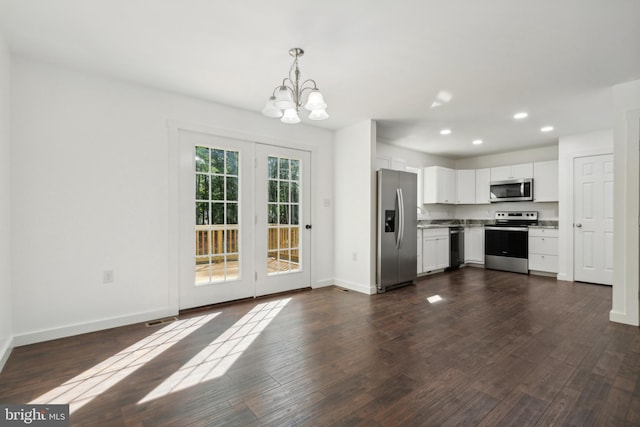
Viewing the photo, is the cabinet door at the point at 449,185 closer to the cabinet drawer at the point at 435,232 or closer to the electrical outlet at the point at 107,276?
the cabinet drawer at the point at 435,232

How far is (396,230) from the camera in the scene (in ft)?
15.4

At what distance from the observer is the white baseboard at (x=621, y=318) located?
3.09m

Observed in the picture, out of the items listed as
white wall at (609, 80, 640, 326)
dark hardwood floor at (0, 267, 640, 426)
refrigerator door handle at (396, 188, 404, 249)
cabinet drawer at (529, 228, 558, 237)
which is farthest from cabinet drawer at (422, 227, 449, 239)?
white wall at (609, 80, 640, 326)

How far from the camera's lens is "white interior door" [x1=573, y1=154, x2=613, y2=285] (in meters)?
4.75

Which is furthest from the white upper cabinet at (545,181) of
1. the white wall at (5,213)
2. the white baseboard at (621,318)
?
the white wall at (5,213)

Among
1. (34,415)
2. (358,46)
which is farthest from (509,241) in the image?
(34,415)

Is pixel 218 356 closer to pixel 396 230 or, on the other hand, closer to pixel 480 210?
pixel 396 230

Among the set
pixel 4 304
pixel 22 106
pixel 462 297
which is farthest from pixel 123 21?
pixel 462 297

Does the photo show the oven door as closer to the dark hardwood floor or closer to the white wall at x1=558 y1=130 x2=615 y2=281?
the white wall at x1=558 y1=130 x2=615 y2=281

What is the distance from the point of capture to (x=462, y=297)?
165 inches

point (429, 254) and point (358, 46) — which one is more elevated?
point (358, 46)

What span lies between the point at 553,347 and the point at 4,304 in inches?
170

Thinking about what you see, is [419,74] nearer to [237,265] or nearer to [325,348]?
[325,348]

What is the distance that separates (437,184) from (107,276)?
18.5 feet
